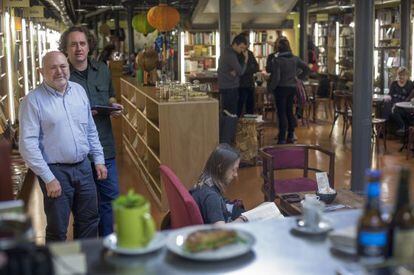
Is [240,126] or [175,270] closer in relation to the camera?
[175,270]

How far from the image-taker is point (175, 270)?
1.62 meters

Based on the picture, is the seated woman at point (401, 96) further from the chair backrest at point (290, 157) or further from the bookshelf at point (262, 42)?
the bookshelf at point (262, 42)

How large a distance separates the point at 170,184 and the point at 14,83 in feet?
27.9

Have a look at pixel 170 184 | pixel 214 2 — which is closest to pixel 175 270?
pixel 170 184

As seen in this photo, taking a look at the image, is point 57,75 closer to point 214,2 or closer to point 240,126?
point 240,126

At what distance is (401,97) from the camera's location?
980 cm

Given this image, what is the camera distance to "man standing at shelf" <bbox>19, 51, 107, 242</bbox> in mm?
3250

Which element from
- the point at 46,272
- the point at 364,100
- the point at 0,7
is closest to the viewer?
the point at 46,272

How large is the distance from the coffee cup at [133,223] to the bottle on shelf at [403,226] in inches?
27.5

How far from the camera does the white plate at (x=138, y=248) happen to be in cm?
167

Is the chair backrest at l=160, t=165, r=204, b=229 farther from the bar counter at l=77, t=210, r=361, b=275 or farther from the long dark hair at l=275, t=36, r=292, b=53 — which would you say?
the long dark hair at l=275, t=36, r=292, b=53

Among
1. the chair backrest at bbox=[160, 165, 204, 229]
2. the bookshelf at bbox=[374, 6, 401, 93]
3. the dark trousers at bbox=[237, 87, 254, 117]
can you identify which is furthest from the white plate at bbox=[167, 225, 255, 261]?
the bookshelf at bbox=[374, 6, 401, 93]

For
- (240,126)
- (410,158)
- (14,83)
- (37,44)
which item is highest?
(37,44)

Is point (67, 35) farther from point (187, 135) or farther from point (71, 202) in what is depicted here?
point (187, 135)
